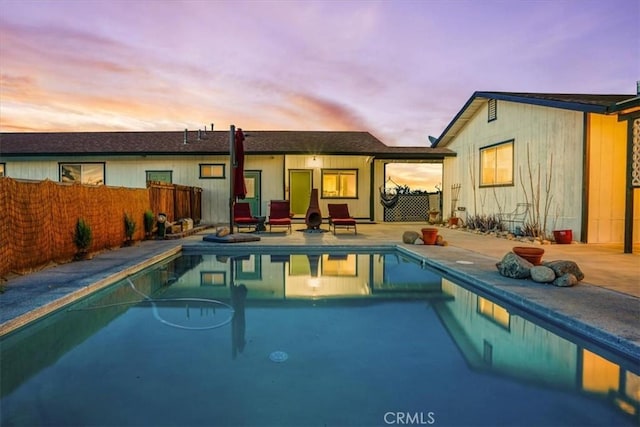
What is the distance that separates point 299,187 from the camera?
1445 cm

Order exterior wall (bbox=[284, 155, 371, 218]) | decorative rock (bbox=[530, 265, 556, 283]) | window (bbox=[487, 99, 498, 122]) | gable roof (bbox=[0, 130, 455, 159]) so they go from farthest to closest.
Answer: exterior wall (bbox=[284, 155, 371, 218])
gable roof (bbox=[0, 130, 455, 159])
window (bbox=[487, 99, 498, 122])
decorative rock (bbox=[530, 265, 556, 283])

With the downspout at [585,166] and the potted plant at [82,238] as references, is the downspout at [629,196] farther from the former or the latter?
the potted plant at [82,238]

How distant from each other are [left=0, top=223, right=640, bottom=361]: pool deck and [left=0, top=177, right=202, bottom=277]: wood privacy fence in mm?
255

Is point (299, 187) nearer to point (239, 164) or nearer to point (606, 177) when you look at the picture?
point (239, 164)

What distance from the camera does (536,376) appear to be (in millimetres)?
2586

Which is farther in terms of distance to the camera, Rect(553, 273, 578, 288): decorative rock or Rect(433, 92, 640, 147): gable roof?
Rect(433, 92, 640, 147): gable roof

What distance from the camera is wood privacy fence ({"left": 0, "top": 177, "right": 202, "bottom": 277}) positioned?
4617 millimetres

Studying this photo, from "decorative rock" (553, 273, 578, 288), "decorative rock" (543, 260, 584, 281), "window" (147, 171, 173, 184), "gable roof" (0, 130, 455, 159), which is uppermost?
"gable roof" (0, 130, 455, 159)

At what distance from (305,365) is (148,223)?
7.38 m

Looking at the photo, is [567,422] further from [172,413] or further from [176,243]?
[176,243]

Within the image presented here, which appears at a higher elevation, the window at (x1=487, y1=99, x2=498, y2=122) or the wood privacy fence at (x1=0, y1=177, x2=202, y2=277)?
the window at (x1=487, y1=99, x2=498, y2=122)

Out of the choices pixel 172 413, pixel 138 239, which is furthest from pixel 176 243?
pixel 172 413

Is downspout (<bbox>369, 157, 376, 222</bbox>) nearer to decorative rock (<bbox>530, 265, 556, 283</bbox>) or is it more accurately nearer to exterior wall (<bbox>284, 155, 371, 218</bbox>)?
exterior wall (<bbox>284, 155, 371, 218</bbox>)

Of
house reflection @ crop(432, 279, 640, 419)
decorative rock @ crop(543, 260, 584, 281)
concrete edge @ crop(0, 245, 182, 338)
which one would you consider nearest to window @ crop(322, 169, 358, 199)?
concrete edge @ crop(0, 245, 182, 338)
